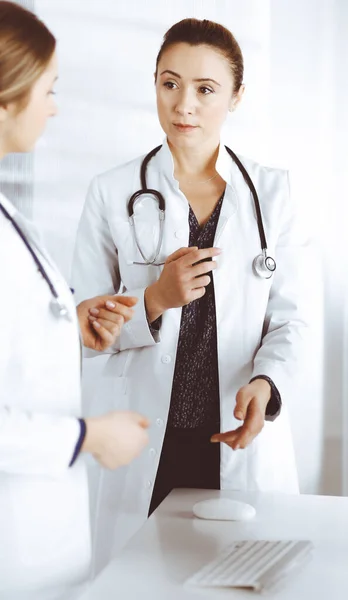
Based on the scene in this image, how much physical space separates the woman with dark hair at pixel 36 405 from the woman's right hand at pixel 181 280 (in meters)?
0.50

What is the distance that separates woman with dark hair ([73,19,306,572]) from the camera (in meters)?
1.75

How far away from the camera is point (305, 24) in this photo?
282cm

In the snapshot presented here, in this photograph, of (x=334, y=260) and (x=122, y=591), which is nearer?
(x=122, y=591)

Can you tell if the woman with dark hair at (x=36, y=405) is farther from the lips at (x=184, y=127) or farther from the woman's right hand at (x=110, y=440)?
the lips at (x=184, y=127)

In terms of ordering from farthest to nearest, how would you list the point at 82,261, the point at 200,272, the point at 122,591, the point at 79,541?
→ 1. the point at 82,261
2. the point at 200,272
3. the point at 79,541
4. the point at 122,591

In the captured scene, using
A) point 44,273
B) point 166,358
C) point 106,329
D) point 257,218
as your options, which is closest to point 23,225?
point 44,273

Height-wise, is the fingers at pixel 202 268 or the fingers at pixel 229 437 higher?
the fingers at pixel 202 268

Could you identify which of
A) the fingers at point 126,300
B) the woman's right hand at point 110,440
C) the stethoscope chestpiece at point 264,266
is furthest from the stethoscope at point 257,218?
the woman's right hand at point 110,440

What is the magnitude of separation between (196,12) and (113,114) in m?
0.45

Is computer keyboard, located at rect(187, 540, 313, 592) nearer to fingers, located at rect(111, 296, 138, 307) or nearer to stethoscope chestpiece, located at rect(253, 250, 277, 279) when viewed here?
fingers, located at rect(111, 296, 138, 307)

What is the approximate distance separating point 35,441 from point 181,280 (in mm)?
695

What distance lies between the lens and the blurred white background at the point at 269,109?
281 cm

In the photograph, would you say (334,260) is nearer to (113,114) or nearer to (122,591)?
(113,114)

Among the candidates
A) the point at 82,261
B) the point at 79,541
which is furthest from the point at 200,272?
the point at 79,541
